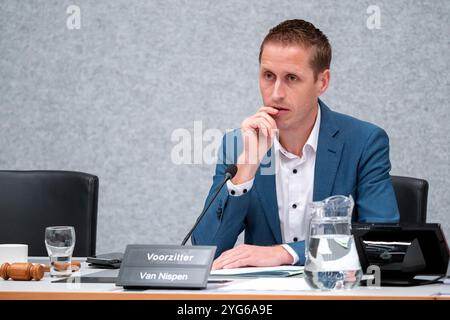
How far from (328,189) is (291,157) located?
0.17 metres

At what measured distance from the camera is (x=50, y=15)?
325cm

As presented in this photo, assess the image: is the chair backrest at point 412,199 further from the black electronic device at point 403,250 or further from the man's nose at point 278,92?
the black electronic device at point 403,250

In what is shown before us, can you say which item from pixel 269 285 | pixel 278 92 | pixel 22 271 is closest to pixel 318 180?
pixel 278 92

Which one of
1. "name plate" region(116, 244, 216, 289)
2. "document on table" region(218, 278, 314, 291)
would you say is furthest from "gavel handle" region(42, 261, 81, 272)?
"document on table" region(218, 278, 314, 291)

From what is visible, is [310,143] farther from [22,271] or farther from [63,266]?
[22,271]

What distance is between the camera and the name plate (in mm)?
1221

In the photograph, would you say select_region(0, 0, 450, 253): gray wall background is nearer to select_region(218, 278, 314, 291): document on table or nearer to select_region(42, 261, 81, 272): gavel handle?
select_region(42, 261, 81, 272): gavel handle

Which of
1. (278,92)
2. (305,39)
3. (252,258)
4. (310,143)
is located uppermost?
(305,39)

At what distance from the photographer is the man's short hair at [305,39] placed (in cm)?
206

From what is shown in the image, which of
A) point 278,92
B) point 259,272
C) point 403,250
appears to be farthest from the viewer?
point 278,92

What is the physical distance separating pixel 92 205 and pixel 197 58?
1.23m

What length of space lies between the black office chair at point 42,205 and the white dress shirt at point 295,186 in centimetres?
60

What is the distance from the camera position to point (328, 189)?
204 centimetres

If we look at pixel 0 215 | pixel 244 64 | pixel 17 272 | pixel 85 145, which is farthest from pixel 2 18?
pixel 17 272
